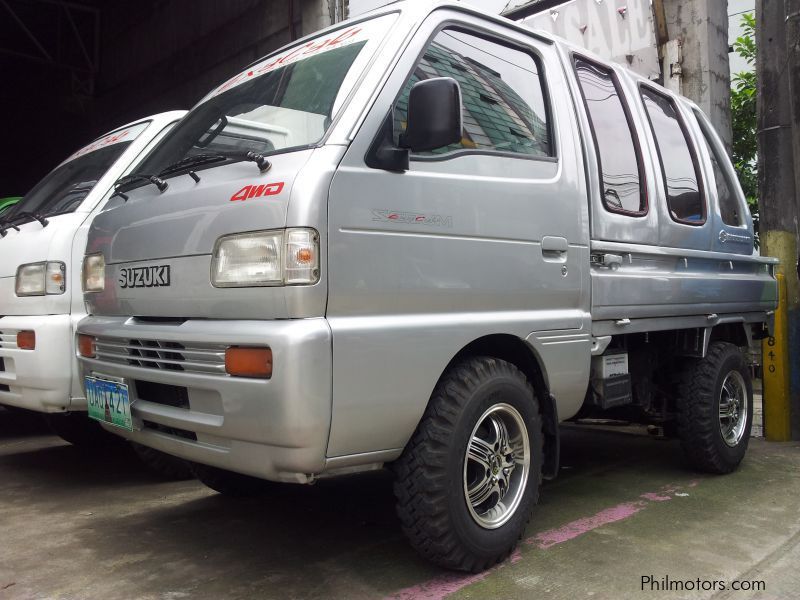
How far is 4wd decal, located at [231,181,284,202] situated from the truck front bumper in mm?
1728

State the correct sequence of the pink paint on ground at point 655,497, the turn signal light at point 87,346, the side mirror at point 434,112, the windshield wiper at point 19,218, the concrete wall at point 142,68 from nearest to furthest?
the side mirror at point 434,112 < the turn signal light at point 87,346 < the pink paint on ground at point 655,497 < the windshield wiper at point 19,218 < the concrete wall at point 142,68

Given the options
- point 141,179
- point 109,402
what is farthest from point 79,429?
point 141,179

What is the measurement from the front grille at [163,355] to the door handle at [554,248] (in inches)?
54.8

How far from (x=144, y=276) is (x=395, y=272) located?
101cm

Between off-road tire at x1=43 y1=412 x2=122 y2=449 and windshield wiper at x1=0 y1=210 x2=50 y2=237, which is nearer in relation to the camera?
windshield wiper at x1=0 y1=210 x2=50 y2=237

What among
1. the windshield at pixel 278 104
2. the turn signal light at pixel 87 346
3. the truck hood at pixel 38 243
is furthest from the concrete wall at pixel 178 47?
the turn signal light at pixel 87 346

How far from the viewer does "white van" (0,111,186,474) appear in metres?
3.59

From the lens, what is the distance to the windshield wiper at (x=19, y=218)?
3.95 meters

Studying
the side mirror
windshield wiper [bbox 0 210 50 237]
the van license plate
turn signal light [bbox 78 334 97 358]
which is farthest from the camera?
windshield wiper [bbox 0 210 50 237]

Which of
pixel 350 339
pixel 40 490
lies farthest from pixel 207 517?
pixel 350 339

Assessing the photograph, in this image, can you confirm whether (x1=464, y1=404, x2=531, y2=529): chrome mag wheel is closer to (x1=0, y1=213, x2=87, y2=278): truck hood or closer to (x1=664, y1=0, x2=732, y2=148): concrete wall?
(x1=0, y1=213, x2=87, y2=278): truck hood

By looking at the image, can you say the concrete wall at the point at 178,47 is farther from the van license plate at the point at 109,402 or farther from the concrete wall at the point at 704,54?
the van license plate at the point at 109,402

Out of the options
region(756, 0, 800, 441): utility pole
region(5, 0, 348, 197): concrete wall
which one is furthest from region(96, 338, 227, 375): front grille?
region(5, 0, 348, 197): concrete wall

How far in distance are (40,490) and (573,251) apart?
125 inches
